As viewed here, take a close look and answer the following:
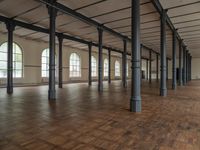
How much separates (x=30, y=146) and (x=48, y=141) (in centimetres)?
24

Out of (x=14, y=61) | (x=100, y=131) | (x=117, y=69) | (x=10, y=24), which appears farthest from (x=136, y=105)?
(x=117, y=69)

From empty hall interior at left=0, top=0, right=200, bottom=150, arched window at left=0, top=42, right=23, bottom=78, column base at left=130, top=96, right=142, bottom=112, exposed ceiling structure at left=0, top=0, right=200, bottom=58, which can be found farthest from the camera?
arched window at left=0, top=42, right=23, bottom=78

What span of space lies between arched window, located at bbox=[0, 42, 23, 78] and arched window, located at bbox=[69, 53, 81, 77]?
5432mm

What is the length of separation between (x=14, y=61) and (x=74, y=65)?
6.53 meters

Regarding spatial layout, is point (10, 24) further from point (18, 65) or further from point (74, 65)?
point (74, 65)

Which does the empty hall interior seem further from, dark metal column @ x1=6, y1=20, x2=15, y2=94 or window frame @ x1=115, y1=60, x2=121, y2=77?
window frame @ x1=115, y1=60, x2=121, y2=77

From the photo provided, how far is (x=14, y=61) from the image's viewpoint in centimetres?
1187

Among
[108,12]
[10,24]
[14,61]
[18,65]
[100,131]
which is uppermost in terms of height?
[108,12]

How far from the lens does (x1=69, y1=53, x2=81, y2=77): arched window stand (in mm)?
16730

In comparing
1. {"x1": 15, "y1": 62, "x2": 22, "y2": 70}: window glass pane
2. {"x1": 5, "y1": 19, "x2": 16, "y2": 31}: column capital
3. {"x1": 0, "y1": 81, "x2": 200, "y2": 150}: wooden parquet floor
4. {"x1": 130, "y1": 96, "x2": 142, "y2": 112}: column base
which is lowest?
{"x1": 0, "y1": 81, "x2": 200, "y2": 150}: wooden parquet floor

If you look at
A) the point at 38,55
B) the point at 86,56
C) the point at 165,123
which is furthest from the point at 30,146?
the point at 86,56

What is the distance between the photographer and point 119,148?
1.97 metres

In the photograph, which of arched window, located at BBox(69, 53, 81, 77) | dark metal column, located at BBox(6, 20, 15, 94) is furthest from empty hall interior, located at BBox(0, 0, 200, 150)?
arched window, located at BBox(69, 53, 81, 77)

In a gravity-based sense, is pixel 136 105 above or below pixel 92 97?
above
